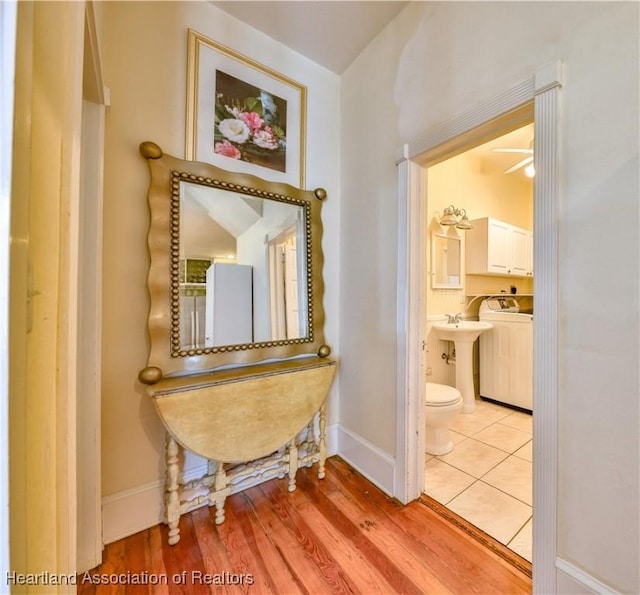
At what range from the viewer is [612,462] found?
2.99 feet

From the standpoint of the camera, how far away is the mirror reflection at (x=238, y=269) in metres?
1.51

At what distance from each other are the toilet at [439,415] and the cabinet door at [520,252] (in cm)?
214

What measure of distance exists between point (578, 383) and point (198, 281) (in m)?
1.70

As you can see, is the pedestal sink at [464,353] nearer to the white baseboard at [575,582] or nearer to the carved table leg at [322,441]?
the carved table leg at [322,441]

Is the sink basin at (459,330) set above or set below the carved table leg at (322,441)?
above

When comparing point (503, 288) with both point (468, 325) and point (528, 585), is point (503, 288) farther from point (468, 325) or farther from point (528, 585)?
point (528, 585)

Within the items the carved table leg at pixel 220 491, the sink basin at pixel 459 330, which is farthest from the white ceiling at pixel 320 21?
the carved table leg at pixel 220 491

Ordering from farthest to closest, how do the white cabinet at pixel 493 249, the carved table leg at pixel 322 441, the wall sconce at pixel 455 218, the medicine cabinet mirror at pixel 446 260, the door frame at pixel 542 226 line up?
1. the white cabinet at pixel 493 249
2. the medicine cabinet mirror at pixel 446 260
3. the wall sconce at pixel 455 218
4. the carved table leg at pixel 322 441
5. the door frame at pixel 542 226

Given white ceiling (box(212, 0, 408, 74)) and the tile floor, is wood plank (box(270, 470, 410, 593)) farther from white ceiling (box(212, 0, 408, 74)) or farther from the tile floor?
white ceiling (box(212, 0, 408, 74))

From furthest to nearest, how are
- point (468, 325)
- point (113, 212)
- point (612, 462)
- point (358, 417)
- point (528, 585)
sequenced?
point (468, 325) < point (358, 417) < point (113, 212) < point (528, 585) < point (612, 462)

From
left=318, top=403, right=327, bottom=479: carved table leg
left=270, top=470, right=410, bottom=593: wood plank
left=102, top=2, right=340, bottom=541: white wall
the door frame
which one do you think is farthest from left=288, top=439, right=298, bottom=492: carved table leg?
the door frame

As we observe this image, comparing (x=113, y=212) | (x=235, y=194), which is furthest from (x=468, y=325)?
(x=113, y=212)

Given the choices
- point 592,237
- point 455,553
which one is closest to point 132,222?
point 592,237

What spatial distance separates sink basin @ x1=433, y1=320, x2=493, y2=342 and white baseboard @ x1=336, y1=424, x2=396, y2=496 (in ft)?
4.75
